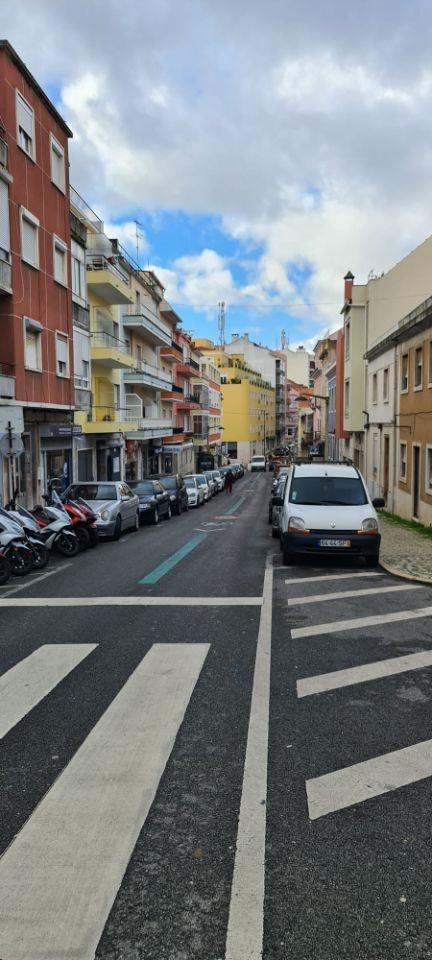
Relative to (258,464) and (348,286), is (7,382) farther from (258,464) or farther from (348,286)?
(258,464)

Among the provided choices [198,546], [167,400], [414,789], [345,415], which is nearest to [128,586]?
[198,546]

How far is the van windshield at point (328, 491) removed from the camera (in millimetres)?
12492

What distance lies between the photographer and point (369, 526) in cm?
1159

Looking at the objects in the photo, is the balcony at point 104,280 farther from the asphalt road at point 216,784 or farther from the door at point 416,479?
the asphalt road at point 216,784

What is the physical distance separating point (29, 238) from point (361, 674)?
17348 mm

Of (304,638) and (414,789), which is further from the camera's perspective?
(304,638)

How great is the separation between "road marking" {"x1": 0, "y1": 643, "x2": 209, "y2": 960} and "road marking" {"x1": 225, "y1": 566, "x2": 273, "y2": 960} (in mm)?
539

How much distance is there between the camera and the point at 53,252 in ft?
69.8

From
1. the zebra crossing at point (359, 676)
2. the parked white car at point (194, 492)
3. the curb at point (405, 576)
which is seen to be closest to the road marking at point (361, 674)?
the zebra crossing at point (359, 676)

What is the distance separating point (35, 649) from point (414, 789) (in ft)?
13.7

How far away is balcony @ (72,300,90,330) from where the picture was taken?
24797 mm

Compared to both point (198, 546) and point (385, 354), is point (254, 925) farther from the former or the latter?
point (385, 354)

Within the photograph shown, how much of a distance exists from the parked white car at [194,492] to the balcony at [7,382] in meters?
15.5

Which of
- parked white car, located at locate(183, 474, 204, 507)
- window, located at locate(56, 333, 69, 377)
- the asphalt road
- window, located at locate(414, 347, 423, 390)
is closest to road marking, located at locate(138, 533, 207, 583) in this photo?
the asphalt road
